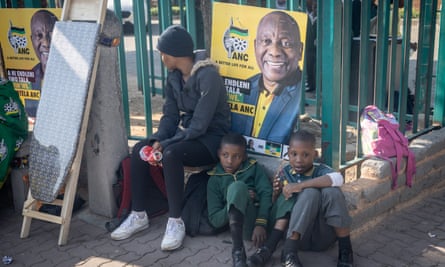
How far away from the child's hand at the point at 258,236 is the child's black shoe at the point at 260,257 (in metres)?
0.11

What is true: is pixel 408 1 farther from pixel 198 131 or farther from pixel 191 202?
pixel 191 202

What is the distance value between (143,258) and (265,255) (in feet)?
2.70

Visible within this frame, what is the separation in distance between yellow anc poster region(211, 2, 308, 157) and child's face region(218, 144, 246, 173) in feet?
1.04

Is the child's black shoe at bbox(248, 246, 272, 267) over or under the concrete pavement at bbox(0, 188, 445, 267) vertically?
over

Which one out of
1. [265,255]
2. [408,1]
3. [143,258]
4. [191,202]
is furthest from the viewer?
[408,1]

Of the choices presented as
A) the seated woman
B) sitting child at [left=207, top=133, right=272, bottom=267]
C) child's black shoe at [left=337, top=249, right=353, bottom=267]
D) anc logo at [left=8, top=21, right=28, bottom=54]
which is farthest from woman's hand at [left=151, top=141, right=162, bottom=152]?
anc logo at [left=8, top=21, right=28, bottom=54]

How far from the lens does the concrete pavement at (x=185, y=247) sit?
3367mm

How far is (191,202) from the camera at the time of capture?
376 cm

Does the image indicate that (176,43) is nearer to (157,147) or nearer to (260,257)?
(157,147)

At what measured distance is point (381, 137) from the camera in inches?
151

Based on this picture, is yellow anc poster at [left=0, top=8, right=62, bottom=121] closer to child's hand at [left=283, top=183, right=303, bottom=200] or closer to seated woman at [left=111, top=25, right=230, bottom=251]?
seated woman at [left=111, top=25, right=230, bottom=251]

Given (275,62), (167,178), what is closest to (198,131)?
(167,178)

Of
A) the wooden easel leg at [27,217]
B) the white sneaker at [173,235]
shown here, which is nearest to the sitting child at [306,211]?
the white sneaker at [173,235]

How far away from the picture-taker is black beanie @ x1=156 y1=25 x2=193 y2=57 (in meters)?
3.71
